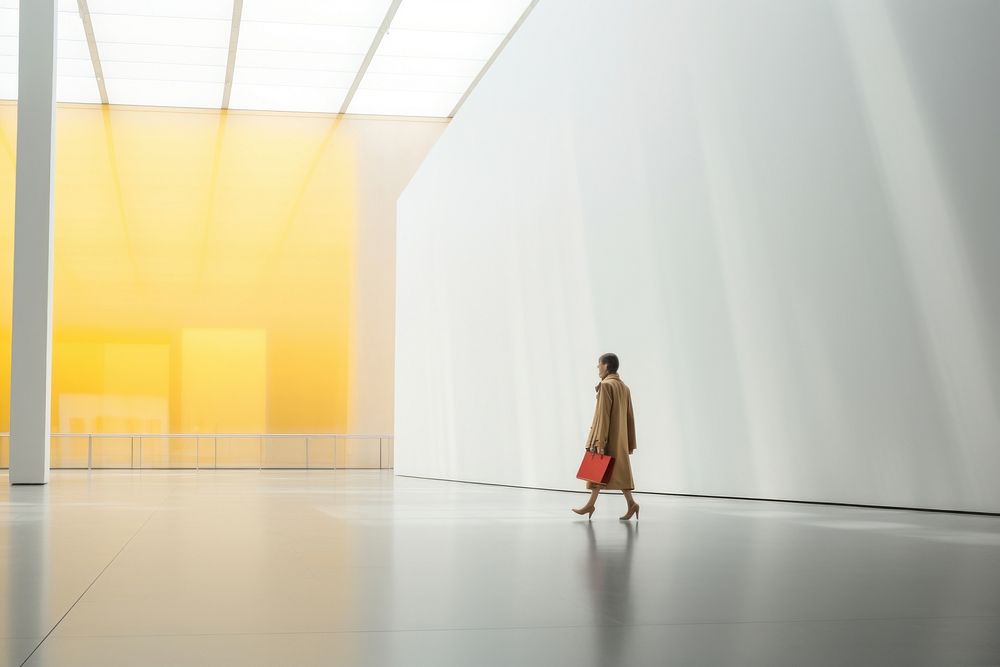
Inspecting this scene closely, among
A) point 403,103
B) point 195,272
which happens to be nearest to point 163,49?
point 195,272

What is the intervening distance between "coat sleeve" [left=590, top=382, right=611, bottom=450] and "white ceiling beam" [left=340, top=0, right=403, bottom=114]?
60.2 feet

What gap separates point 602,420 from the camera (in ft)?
33.9

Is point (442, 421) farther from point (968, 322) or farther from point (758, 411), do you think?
point (968, 322)

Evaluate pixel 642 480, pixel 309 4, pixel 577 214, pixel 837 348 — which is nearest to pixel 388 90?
pixel 309 4

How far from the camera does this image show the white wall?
402 inches

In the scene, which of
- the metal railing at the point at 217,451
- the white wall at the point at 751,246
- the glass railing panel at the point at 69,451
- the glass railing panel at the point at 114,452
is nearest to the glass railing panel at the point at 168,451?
the metal railing at the point at 217,451

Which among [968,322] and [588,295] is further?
[588,295]

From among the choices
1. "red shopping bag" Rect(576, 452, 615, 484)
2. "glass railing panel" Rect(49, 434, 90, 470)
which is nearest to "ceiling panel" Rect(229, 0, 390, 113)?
"glass railing panel" Rect(49, 434, 90, 470)

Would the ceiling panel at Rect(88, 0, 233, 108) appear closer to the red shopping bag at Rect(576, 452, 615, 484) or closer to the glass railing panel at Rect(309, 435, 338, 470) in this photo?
the glass railing panel at Rect(309, 435, 338, 470)

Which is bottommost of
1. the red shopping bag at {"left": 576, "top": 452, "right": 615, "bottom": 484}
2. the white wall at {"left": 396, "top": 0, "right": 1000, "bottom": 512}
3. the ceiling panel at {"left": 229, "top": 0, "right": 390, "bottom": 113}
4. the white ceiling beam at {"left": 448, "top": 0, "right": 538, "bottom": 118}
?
the red shopping bag at {"left": 576, "top": 452, "right": 615, "bottom": 484}

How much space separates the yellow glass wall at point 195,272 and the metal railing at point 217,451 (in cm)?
20

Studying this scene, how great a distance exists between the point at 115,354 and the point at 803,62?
25277mm

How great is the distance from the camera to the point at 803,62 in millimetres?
12219

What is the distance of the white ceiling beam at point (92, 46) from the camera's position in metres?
26.2
